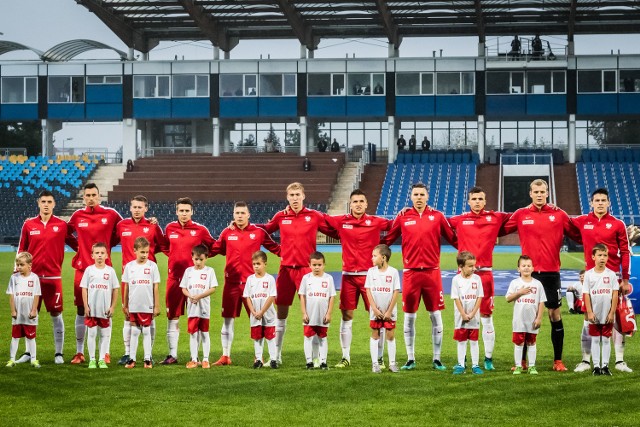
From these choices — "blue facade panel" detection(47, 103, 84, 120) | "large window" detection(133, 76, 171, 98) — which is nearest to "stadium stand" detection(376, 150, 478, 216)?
"large window" detection(133, 76, 171, 98)

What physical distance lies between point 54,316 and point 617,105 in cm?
4805

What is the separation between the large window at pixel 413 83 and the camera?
5684cm

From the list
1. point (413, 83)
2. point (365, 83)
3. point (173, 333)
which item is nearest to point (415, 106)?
point (413, 83)

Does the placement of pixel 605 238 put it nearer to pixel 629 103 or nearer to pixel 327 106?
pixel 327 106

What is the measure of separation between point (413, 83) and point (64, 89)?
68.9 ft

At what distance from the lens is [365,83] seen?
188 feet

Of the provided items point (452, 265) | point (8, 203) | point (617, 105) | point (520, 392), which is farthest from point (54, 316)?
point (617, 105)

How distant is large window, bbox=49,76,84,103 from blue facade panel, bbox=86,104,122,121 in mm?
909

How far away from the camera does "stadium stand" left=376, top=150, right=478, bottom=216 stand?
48.9 metres

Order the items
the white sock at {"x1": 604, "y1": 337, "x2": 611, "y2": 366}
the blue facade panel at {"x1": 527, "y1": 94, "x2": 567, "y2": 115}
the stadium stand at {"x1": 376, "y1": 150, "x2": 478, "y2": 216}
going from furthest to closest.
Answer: the blue facade panel at {"x1": 527, "y1": 94, "x2": 567, "y2": 115}, the stadium stand at {"x1": 376, "y1": 150, "x2": 478, "y2": 216}, the white sock at {"x1": 604, "y1": 337, "x2": 611, "y2": 366}

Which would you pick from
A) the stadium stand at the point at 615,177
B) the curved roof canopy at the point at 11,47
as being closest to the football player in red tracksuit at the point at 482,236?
the stadium stand at the point at 615,177

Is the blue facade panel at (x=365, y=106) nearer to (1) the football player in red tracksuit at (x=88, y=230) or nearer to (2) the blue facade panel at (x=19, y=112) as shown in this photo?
(2) the blue facade panel at (x=19, y=112)

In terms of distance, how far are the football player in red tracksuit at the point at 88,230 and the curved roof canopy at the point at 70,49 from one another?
46.1 m

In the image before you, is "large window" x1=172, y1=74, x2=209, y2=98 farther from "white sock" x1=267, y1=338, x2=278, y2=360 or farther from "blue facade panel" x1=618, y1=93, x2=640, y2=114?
"white sock" x1=267, y1=338, x2=278, y2=360
